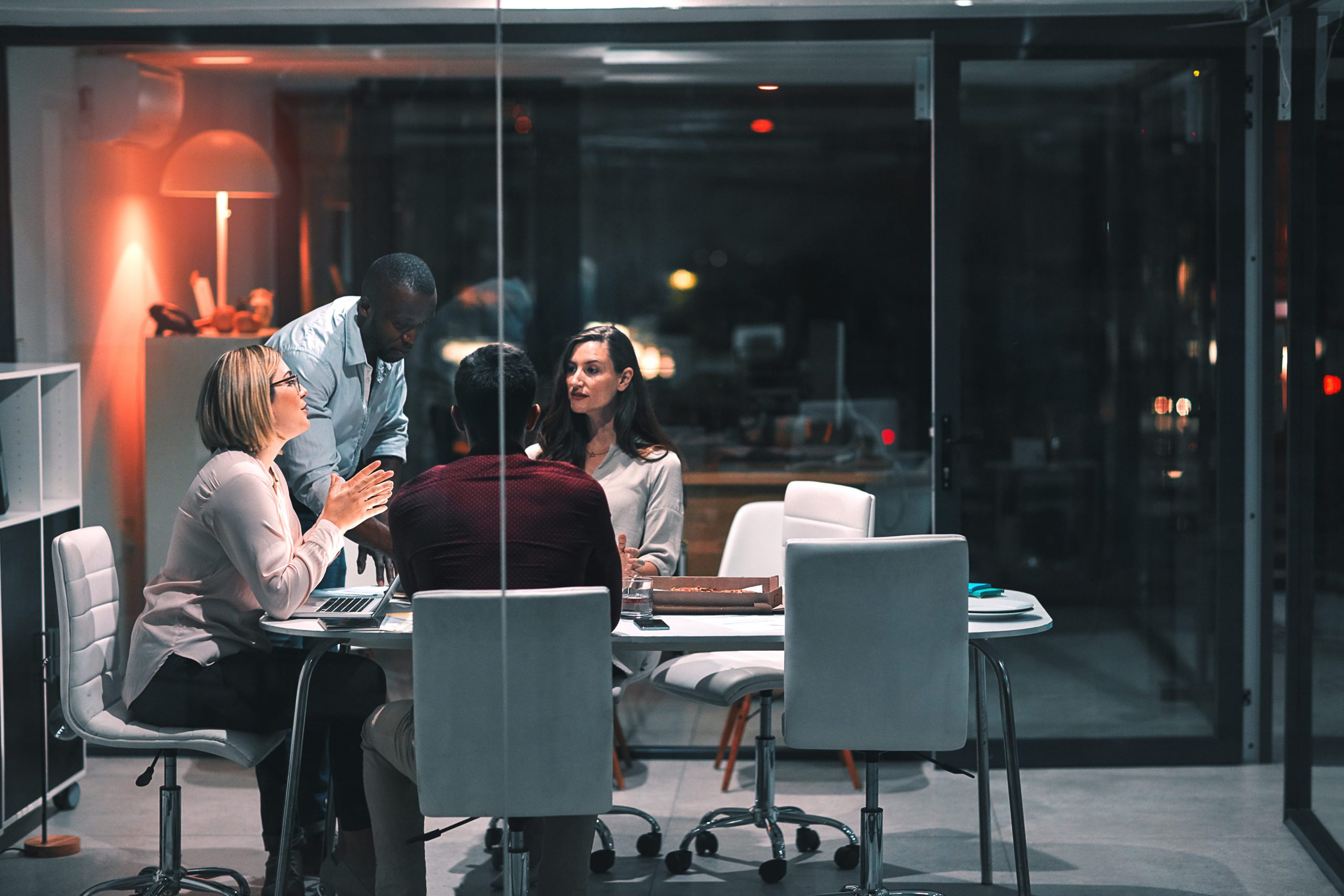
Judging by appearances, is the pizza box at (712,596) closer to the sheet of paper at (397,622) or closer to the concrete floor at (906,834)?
the sheet of paper at (397,622)

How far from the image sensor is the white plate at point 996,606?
9.36 ft

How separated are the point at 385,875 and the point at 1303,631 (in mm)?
2345

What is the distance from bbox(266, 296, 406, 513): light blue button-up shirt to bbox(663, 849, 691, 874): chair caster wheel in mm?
1223

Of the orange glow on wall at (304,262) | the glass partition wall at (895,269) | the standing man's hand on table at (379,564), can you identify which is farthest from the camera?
the glass partition wall at (895,269)

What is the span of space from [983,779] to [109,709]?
1.99 metres

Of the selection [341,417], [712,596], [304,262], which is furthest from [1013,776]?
[304,262]

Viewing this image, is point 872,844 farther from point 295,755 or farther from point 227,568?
point 227,568

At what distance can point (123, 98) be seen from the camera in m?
3.97

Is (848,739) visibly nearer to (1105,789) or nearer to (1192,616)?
(1105,789)

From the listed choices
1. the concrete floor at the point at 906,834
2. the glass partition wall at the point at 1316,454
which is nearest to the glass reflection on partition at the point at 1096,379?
the concrete floor at the point at 906,834

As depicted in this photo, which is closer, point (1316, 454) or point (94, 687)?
point (94, 687)

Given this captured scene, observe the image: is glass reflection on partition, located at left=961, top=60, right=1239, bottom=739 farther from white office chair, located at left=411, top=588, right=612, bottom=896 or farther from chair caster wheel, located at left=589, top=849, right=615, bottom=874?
white office chair, located at left=411, top=588, right=612, bottom=896

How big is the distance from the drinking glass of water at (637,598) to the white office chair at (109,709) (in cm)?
80

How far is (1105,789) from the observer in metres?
3.98
